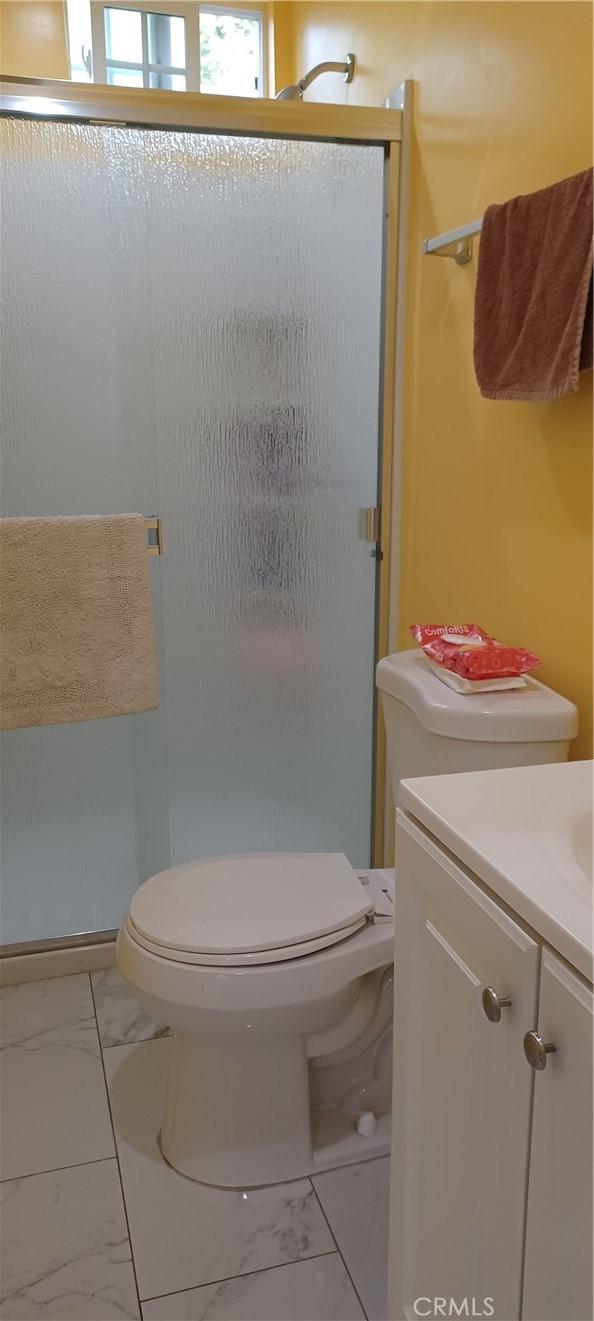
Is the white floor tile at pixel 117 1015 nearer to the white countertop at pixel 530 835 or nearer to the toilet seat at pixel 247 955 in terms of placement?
the toilet seat at pixel 247 955

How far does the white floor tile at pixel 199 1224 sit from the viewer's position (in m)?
1.37

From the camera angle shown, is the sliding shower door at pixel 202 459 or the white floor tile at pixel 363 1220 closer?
the white floor tile at pixel 363 1220

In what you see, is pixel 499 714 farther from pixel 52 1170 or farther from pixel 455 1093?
pixel 52 1170

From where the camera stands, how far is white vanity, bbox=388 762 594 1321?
70 cm

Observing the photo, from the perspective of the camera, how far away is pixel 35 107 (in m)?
1.74

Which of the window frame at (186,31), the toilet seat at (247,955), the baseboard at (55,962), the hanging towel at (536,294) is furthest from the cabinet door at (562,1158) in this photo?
the window frame at (186,31)

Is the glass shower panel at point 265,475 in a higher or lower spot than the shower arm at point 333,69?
lower

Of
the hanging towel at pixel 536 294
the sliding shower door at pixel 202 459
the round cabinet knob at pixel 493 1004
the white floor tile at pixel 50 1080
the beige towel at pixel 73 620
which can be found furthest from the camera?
the sliding shower door at pixel 202 459

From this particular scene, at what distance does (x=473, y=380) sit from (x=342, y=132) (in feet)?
2.07

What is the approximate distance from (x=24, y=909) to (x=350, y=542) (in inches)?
43.3

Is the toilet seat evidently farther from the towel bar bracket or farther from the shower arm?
the shower arm

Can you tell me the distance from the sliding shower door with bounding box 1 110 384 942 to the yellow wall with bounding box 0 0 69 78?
1.57m

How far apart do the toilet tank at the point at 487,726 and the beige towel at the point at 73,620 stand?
583 mm

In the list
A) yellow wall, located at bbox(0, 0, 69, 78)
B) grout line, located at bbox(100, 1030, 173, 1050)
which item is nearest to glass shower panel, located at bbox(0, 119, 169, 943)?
grout line, located at bbox(100, 1030, 173, 1050)
